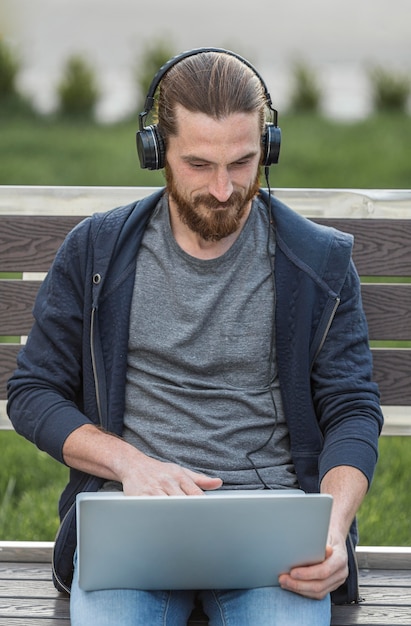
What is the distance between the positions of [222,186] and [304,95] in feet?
31.9

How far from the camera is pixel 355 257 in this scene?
323cm

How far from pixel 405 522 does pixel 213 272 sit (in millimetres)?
1679

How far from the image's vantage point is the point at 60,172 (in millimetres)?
9414

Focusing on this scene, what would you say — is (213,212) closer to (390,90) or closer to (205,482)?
(205,482)

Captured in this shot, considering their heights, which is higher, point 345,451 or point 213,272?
point 213,272

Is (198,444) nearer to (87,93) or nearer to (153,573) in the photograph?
(153,573)

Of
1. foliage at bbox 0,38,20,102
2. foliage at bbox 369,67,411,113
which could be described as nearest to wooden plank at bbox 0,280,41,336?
foliage at bbox 369,67,411,113

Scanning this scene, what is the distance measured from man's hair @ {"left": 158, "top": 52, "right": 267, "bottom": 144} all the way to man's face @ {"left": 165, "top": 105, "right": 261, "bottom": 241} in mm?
20

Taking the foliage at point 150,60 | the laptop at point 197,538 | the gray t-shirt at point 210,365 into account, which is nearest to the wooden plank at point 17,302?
the gray t-shirt at point 210,365

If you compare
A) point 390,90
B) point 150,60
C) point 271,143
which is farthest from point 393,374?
point 390,90

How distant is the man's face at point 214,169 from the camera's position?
2629 millimetres

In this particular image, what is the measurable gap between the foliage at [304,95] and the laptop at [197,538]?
10107 mm

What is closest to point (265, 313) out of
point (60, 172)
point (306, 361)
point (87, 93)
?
point (306, 361)

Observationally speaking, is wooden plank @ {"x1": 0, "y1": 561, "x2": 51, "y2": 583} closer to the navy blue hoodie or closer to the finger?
the navy blue hoodie
